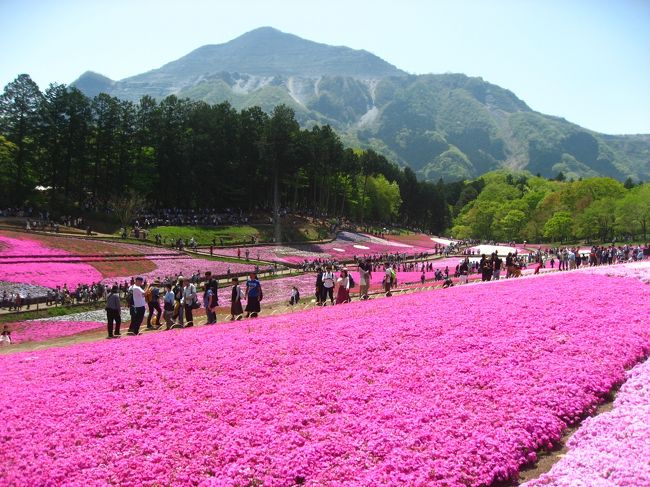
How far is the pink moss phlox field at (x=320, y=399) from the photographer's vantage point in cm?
841

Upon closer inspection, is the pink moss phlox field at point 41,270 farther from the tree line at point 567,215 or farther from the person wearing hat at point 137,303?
the tree line at point 567,215

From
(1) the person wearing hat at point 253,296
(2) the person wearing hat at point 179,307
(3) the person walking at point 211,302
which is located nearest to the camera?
(3) the person walking at point 211,302

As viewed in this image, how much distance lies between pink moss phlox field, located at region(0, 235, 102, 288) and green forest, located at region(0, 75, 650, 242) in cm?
2111

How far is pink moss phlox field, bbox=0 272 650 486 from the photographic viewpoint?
331 inches

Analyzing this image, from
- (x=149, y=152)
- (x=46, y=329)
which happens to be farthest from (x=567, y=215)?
(x=46, y=329)

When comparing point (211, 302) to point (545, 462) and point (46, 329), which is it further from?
point (545, 462)

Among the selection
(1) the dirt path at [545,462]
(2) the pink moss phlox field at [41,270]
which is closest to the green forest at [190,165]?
(2) the pink moss phlox field at [41,270]

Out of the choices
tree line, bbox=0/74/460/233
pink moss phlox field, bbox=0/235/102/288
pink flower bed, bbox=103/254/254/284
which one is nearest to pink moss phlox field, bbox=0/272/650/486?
pink moss phlox field, bbox=0/235/102/288

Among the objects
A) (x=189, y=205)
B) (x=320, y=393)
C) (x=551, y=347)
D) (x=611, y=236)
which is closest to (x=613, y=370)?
(x=551, y=347)

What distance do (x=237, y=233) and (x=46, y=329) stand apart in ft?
141

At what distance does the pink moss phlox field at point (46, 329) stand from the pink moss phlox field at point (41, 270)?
846 centimetres

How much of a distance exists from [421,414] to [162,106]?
84245mm

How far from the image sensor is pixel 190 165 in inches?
3184

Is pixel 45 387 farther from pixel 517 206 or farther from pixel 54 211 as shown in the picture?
pixel 517 206
